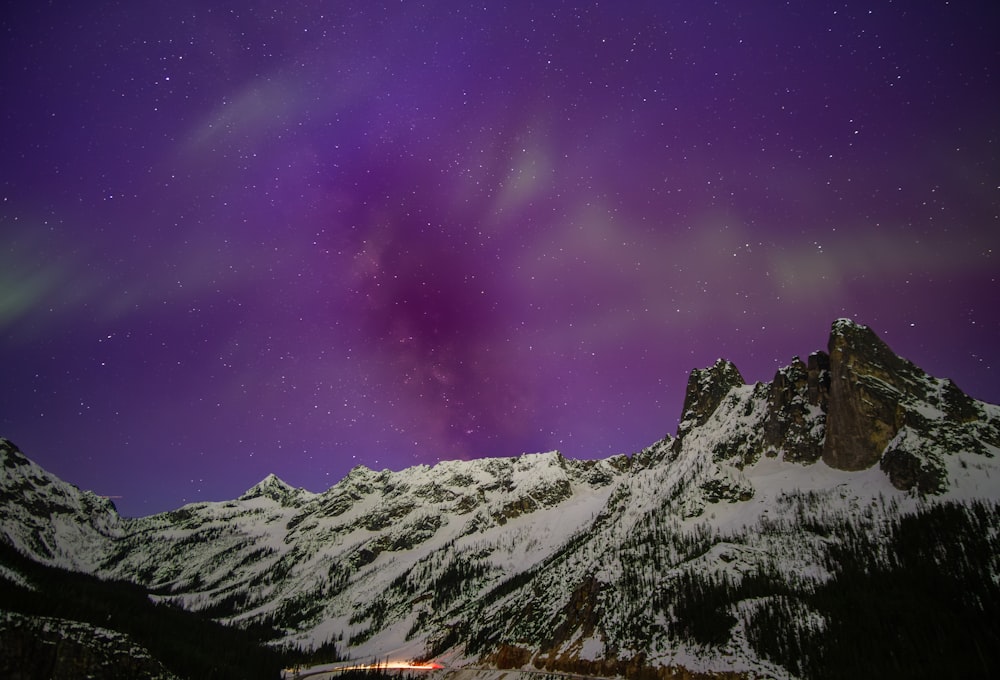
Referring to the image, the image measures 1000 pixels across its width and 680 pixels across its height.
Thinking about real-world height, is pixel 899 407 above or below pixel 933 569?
above

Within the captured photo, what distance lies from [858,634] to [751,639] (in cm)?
2019

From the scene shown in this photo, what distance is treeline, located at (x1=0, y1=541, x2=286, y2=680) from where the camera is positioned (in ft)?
385

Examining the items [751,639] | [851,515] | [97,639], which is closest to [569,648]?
[751,639]

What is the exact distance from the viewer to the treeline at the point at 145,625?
4621 inches

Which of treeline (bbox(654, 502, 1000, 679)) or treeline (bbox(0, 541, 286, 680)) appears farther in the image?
treeline (bbox(0, 541, 286, 680))

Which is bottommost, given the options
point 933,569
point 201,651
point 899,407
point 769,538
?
point 201,651

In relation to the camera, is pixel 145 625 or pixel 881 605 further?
pixel 145 625

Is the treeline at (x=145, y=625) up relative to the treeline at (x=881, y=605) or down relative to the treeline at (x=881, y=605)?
down

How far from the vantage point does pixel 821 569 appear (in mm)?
134750

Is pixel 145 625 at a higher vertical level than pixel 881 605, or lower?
lower

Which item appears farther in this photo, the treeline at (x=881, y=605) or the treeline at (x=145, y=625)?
the treeline at (x=145, y=625)

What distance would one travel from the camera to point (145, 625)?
147 meters

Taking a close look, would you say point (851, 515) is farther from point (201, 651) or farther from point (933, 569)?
point (201, 651)

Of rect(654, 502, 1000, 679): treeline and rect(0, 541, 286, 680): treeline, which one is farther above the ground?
rect(654, 502, 1000, 679): treeline
